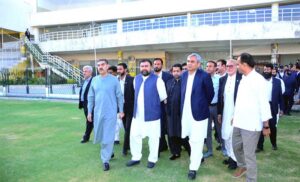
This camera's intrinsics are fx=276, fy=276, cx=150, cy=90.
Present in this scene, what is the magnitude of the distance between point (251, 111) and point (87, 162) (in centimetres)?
296

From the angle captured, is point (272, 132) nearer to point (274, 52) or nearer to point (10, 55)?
point (274, 52)

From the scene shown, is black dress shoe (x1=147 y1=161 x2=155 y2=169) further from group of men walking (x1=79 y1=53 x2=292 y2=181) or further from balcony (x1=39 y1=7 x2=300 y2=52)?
balcony (x1=39 y1=7 x2=300 y2=52)

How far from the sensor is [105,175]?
14.2 ft

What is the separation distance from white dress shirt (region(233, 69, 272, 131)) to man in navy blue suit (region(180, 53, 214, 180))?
2.16ft

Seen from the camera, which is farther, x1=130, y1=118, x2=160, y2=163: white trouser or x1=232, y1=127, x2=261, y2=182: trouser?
x1=130, y1=118, x2=160, y2=163: white trouser

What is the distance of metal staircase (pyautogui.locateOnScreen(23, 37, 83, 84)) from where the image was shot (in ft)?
83.8

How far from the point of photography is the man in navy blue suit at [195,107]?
13.7ft

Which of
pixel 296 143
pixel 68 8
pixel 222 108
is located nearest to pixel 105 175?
pixel 222 108

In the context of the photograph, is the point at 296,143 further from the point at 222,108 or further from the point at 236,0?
the point at 236,0

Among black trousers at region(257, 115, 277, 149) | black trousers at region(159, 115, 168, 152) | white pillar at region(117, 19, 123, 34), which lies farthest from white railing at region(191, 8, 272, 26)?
black trousers at region(159, 115, 168, 152)

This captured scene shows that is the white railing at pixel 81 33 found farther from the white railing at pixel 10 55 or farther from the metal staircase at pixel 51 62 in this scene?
the white railing at pixel 10 55

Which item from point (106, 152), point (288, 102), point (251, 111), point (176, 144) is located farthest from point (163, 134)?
point (288, 102)

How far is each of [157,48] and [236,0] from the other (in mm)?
8069

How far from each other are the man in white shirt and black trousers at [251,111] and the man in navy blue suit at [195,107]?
2.02ft
